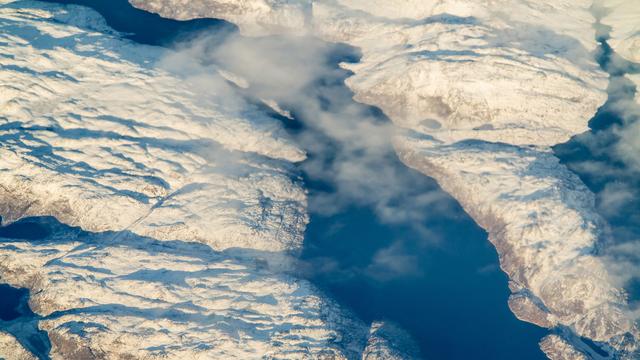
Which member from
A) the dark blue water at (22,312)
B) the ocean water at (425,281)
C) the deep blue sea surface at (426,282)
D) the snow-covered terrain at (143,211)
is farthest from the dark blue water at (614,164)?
the dark blue water at (22,312)

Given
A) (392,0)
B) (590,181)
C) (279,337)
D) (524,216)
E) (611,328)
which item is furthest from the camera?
A: (392,0)

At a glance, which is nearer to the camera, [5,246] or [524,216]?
[5,246]

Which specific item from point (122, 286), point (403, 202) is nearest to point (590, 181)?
point (403, 202)

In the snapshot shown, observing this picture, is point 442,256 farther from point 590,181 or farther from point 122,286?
point 122,286

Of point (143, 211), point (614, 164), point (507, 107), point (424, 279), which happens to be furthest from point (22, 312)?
point (614, 164)

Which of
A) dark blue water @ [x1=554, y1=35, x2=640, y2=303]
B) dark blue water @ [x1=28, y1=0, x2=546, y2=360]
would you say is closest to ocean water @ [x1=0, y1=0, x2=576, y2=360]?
dark blue water @ [x1=28, y1=0, x2=546, y2=360]

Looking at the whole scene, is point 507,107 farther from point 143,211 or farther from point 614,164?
point 143,211
